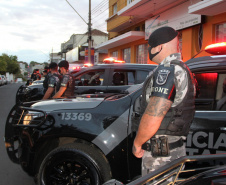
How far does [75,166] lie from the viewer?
8.11ft

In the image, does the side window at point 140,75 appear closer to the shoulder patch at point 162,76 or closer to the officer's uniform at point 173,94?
the officer's uniform at point 173,94

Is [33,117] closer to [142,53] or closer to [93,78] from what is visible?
[93,78]

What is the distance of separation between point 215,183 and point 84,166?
148cm

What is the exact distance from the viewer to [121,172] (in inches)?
95.4

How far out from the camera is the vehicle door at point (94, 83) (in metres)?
5.74

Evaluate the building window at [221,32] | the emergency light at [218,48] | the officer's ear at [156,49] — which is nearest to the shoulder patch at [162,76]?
the officer's ear at [156,49]

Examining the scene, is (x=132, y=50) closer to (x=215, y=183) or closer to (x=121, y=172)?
(x=121, y=172)

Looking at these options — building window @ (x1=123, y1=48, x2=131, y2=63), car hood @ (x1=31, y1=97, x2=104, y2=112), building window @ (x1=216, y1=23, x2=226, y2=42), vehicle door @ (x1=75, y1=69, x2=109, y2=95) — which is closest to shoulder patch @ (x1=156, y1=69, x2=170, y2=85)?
car hood @ (x1=31, y1=97, x2=104, y2=112)

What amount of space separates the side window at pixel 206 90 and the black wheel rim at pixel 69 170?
1348 mm

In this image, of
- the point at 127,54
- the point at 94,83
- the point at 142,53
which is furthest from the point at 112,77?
the point at 127,54

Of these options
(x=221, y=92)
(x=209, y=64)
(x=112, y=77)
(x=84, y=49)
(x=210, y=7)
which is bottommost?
(x=221, y=92)

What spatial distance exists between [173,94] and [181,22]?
10.5m

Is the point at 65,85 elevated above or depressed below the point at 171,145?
above

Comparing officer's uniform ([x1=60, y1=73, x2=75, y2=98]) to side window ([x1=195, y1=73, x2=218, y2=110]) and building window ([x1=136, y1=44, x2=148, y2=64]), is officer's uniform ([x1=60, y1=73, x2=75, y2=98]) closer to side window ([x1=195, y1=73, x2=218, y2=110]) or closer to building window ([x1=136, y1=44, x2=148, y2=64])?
side window ([x1=195, y1=73, x2=218, y2=110])
